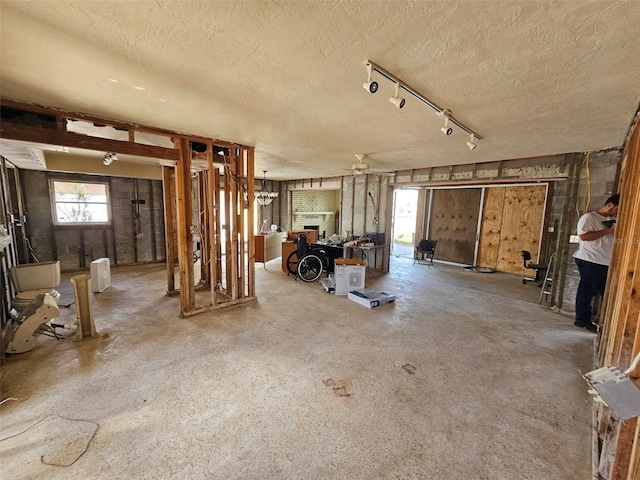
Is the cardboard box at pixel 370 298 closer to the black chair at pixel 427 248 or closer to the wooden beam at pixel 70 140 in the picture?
the black chair at pixel 427 248

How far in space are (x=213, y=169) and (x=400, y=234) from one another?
9.65 meters

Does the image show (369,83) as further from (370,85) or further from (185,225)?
(185,225)

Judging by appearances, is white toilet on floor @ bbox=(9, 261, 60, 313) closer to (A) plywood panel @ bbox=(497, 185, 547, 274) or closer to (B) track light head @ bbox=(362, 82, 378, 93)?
(B) track light head @ bbox=(362, 82, 378, 93)

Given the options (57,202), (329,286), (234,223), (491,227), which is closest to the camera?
(234,223)

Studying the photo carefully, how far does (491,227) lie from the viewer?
6551mm

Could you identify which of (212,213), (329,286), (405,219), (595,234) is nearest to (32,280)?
(212,213)

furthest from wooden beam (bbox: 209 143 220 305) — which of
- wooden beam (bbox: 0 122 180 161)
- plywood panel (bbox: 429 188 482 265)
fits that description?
plywood panel (bbox: 429 188 482 265)

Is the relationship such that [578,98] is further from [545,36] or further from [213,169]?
[213,169]

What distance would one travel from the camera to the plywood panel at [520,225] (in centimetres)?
589

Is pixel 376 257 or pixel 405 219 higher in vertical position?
pixel 405 219

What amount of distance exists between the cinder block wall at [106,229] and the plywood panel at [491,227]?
8.26 m

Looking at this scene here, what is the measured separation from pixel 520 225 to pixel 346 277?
467 centimetres

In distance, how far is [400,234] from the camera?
11734 millimetres

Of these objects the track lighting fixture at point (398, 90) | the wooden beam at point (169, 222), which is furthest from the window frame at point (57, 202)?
the track lighting fixture at point (398, 90)
